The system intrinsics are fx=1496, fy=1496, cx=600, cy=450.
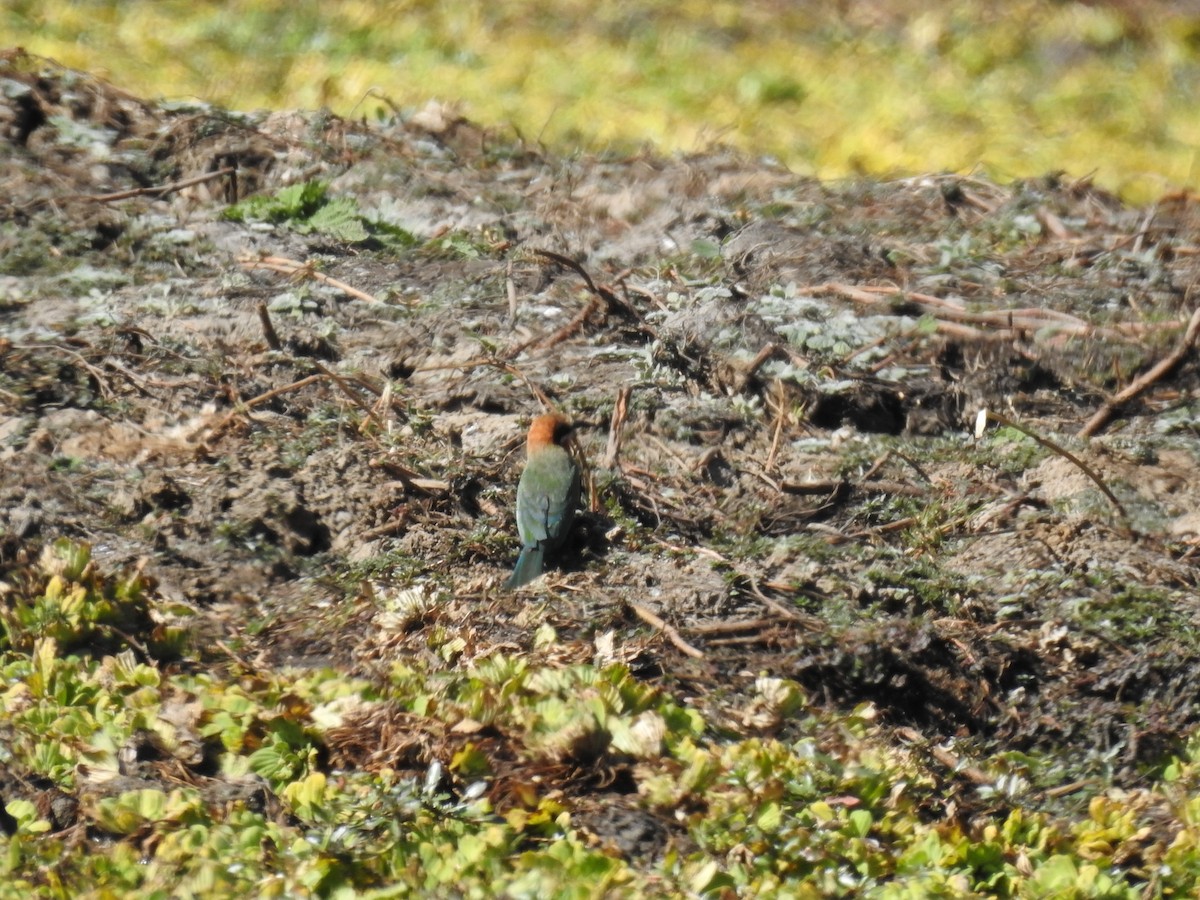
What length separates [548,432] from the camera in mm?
4723

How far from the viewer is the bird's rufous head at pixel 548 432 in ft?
15.5

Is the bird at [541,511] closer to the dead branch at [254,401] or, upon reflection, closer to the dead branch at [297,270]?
the dead branch at [254,401]

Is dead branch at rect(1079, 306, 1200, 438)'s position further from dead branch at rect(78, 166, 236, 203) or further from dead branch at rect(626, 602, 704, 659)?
dead branch at rect(78, 166, 236, 203)

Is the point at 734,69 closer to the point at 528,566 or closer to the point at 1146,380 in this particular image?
the point at 1146,380

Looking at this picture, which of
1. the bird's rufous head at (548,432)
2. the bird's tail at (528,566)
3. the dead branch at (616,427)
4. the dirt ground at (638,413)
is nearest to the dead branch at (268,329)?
the dirt ground at (638,413)

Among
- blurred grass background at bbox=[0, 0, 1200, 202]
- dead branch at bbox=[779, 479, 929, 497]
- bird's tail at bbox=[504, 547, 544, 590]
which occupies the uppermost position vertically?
blurred grass background at bbox=[0, 0, 1200, 202]

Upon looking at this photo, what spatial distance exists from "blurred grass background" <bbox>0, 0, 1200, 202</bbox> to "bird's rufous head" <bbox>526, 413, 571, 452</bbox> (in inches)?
130

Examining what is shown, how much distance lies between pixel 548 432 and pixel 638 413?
55 centimetres

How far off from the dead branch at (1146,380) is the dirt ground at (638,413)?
0.03 meters

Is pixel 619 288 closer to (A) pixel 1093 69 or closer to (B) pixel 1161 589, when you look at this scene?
(B) pixel 1161 589

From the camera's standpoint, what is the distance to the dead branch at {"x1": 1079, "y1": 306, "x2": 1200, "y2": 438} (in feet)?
17.2

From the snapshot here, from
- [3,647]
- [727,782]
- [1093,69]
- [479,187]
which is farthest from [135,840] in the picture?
[1093,69]

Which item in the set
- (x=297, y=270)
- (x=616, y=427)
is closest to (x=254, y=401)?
(x=297, y=270)

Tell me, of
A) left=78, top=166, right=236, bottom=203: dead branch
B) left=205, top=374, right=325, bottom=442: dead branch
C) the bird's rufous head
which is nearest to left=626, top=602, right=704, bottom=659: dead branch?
the bird's rufous head
